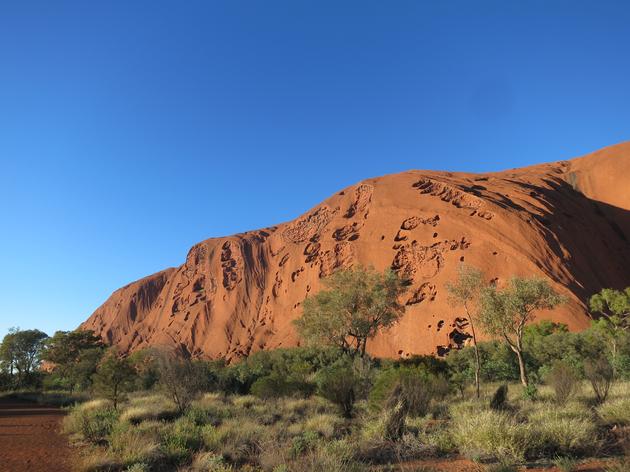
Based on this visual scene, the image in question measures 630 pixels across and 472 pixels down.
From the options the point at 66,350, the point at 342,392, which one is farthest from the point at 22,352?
the point at 342,392

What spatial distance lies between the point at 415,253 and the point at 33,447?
153ft

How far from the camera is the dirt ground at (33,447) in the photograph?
9.16m

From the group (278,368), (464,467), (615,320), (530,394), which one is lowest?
(278,368)

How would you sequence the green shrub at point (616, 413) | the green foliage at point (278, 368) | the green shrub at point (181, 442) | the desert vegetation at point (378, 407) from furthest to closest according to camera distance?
the green foliage at point (278, 368), the green shrub at point (616, 413), the green shrub at point (181, 442), the desert vegetation at point (378, 407)

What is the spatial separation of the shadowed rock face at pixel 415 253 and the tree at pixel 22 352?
24.9m

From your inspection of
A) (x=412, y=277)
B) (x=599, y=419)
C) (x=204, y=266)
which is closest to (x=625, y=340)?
(x=599, y=419)

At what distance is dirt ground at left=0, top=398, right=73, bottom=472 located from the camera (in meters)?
9.16

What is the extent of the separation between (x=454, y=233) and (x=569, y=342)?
881 inches

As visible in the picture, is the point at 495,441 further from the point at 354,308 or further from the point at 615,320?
the point at 615,320

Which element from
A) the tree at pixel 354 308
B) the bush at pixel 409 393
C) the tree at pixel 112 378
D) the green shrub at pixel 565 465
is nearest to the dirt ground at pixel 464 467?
the green shrub at pixel 565 465

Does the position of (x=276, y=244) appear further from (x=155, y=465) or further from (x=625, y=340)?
(x=155, y=465)

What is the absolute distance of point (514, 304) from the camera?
21156 millimetres

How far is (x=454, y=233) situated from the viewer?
5112 cm

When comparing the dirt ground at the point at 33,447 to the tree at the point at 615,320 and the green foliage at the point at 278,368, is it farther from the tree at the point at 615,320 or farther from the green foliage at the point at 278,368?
the tree at the point at 615,320
